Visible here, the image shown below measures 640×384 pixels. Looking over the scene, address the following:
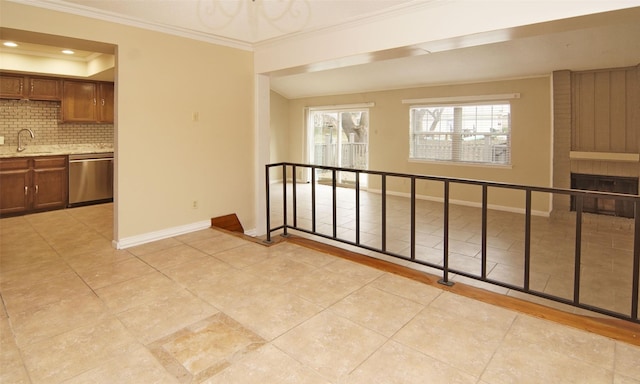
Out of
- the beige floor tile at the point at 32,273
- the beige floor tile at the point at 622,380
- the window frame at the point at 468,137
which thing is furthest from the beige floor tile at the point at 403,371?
the window frame at the point at 468,137

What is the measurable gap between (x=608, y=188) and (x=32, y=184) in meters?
9.09

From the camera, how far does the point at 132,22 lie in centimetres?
377

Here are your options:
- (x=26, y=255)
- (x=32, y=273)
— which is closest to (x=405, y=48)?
(x=32, y=273)

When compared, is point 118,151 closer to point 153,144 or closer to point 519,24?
point 153,144

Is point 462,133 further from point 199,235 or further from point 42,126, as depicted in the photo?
point 42,126

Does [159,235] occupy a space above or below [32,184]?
below

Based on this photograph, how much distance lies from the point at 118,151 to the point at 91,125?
143 inches

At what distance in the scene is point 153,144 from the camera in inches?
160

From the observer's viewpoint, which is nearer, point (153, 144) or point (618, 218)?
point (153, 144)

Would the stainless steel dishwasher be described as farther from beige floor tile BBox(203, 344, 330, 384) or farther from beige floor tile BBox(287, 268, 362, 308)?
beige floor tile BBox(203, 344, 330, 384)

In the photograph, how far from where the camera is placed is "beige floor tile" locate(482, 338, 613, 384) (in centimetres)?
179

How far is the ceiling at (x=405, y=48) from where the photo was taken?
320 centimetres

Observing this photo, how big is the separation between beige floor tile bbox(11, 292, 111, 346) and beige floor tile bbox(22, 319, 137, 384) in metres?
0.08

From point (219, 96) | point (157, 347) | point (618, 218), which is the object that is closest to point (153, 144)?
point (219, 96)
